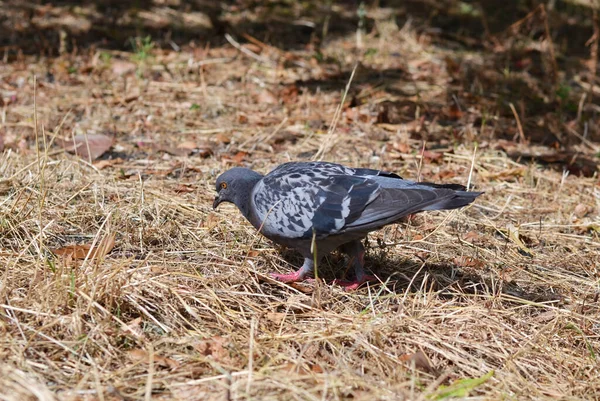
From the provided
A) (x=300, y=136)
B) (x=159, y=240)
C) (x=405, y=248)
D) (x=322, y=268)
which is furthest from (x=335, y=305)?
(x=300, y=136)

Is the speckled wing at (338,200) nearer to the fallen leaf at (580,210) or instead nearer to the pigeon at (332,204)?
the pigeon at (332,204)

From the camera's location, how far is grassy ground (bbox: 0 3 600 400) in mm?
3201

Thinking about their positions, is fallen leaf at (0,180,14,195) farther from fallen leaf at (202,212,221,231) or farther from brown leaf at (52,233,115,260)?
fallen leaf at (202,212,221,231)

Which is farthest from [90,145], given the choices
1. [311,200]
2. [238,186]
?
[311,200]

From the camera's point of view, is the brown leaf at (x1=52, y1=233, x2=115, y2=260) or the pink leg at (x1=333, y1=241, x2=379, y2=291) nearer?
the brown leaf at (x1=52, y1=233, x2=115, y2=260)

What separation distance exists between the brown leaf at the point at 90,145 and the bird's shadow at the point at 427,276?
7.33 ft

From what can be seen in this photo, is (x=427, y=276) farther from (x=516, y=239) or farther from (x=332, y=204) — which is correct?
(x=516, y=239)

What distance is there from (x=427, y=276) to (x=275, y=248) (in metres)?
1.06

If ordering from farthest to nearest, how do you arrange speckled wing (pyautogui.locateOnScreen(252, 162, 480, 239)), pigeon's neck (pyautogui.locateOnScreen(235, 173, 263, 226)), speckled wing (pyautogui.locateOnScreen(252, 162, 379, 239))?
pigeon's neck (pyautogui.locateOnScreen(235, 173, 263, 226)), speckled wing (pyautogui.locateOnScreen(252, 162, 379, 239)), speckled wing (pyautogui.locateOnScreen(252, 162, 480, 239))

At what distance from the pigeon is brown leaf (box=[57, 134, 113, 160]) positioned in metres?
2.07

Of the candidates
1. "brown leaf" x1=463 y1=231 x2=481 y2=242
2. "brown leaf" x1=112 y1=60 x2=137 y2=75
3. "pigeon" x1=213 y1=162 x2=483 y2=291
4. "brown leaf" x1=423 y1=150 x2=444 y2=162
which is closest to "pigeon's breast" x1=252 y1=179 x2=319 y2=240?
"pigeon" x1=213 y1=162 x2=483 y2=291

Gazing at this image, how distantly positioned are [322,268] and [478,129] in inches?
125

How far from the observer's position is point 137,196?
499 cm

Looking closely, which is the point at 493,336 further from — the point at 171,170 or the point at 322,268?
the point at 171,170
